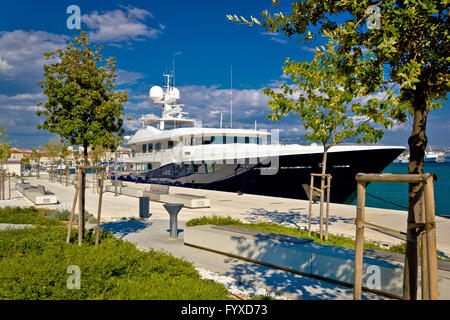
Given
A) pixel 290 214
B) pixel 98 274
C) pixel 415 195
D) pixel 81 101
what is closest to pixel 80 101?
pixel 81 101

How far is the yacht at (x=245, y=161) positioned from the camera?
66.5 feet

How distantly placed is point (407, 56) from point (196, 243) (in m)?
6.15

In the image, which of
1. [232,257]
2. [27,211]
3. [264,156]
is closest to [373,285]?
[232,257]

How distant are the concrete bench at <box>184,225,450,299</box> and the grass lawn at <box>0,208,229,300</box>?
1.50 metres

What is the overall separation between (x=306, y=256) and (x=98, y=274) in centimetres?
354

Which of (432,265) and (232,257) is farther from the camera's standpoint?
(232,257)

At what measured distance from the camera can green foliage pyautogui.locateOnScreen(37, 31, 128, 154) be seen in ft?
25.7

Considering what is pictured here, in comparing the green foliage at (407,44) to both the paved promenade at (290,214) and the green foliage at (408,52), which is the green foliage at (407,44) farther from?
the paved promenade at (290,214)

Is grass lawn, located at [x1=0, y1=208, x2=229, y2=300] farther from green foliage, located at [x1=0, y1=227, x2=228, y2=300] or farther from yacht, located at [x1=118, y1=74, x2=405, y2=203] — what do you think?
yacht, located at [x1=118, y1=74, x2=405, y2=203]

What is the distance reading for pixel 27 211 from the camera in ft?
45.0

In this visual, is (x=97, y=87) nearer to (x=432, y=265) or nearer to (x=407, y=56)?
(x=407, y=56)

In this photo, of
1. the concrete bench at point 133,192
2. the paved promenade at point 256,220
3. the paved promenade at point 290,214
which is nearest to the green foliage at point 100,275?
the paved promenade at point 256,220

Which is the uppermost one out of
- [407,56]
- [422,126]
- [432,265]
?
[407,56]

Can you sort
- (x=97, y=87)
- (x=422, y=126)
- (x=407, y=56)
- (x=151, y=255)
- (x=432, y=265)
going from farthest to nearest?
Result: (x=97, y=87) → (x=151, y=255) → (x=407, y=56) → (x=422, y=126) → (x=432, y=265)
